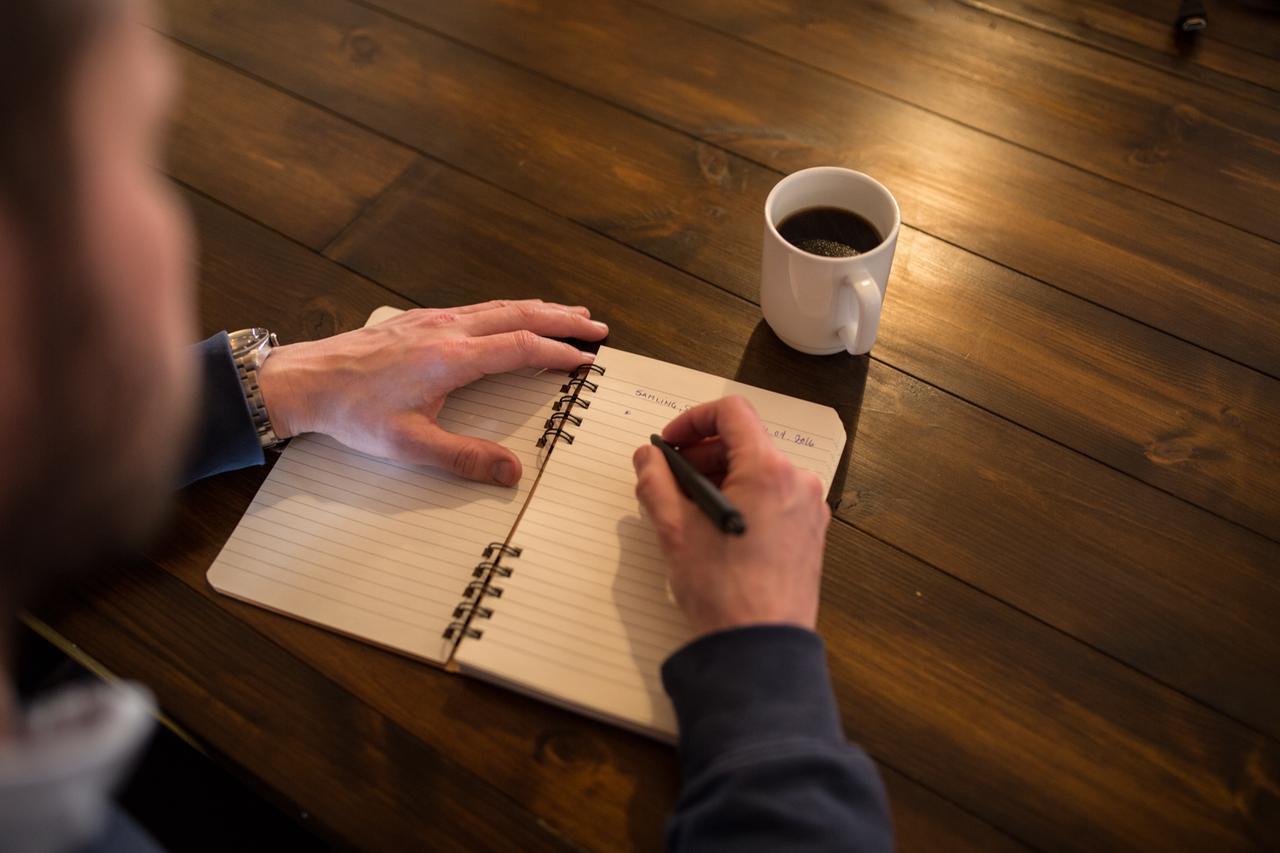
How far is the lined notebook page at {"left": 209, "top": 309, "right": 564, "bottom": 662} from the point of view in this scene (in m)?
0.79

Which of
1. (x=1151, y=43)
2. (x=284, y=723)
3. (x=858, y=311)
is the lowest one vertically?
(x=284, y=723)

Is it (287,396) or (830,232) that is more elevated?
(830,232)

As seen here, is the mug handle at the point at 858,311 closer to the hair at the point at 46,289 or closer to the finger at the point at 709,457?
the finger at the point at 709,457

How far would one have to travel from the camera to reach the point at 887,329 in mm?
953

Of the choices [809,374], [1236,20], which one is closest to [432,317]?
[809,374]

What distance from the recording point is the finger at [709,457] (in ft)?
2.68

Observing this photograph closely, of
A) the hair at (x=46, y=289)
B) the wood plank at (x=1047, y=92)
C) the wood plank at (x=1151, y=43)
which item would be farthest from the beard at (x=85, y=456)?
the wood plank at (x=1151, y=43)

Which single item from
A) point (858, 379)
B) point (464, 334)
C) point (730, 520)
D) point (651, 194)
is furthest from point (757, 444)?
point (651, 194)

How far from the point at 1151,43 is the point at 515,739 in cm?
115

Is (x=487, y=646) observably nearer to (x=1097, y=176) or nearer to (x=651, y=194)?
(x=651, y=194)

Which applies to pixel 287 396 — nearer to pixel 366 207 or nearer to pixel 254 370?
pixel 254 370

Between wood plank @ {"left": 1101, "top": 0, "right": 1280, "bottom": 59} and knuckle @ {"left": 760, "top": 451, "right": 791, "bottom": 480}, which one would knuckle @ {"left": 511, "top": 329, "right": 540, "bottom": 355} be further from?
wood plank @ {"left": 1101, "top": 0, "right": 1280, "bottom": 59}

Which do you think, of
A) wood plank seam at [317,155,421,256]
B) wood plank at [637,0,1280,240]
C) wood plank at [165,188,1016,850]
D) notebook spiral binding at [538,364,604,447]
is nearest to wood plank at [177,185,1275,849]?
wood plank at [165,188,1016,850]

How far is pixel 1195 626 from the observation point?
30.3 inches
